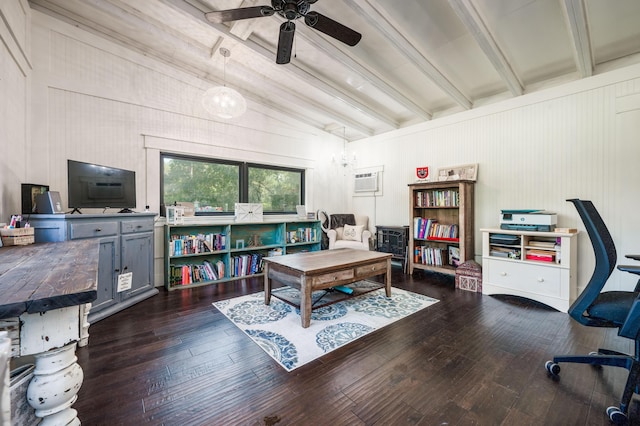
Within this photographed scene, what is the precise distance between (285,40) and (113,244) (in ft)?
8.54

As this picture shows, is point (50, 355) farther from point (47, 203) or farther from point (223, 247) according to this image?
point (223, 247)

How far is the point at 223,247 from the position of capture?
3.91 m

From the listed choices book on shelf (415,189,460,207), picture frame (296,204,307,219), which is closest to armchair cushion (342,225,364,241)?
picture frame (296,204,307,219)

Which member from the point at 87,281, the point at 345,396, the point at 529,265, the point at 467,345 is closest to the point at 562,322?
the point at 529,265

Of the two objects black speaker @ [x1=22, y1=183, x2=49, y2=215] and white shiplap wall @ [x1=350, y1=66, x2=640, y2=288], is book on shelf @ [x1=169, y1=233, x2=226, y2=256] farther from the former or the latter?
white shiplap wall @ [x1=350, y1=66, x2=640, y2=288]

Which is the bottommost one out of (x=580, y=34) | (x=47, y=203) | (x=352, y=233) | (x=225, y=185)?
(x=352, y=233)

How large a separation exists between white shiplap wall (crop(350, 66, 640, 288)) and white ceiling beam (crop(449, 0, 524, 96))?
0.46m

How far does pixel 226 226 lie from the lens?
393 centimetres

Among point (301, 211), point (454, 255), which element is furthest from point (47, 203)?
point (454, 255)

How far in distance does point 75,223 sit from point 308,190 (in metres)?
3.59

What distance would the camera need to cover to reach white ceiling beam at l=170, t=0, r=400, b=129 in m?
2.53

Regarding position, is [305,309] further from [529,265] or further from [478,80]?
[478,80]

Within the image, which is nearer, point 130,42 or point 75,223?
point 75,223

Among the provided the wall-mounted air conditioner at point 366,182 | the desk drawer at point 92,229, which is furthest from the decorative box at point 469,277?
the desk drawer at point 92,229
